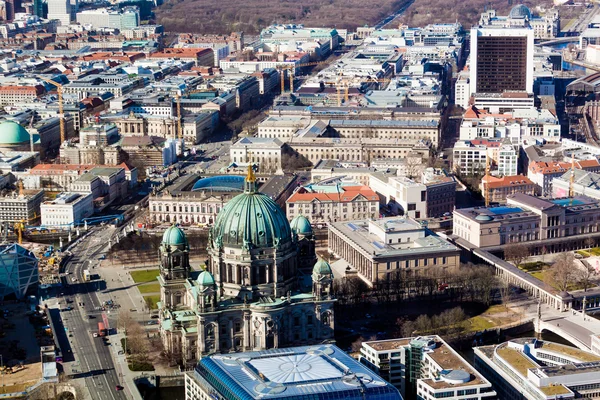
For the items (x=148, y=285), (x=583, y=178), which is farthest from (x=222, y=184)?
(x=583, y=178)

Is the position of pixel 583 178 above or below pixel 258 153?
below

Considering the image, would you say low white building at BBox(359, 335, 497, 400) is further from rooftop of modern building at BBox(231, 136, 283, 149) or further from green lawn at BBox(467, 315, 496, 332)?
rooftop of modern building at BBox(231, 136, 283, 149)

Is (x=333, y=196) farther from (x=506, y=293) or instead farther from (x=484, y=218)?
(x=506, y=293)

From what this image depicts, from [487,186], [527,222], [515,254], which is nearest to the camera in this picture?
[515,254]

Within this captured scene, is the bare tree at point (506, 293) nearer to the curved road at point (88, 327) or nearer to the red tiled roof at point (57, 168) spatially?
the curved road at point (88, 327)

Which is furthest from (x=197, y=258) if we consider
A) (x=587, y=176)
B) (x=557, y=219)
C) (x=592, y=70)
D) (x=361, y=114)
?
(x=592, y=70)

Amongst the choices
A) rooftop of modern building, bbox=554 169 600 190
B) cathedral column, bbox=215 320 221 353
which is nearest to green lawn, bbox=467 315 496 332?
cathedral column, bbox=215 320 221 353

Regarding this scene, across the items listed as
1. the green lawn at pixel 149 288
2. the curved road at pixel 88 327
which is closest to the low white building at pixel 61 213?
the curved road at pixel 88 327

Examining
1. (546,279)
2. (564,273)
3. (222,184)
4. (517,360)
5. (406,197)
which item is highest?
(222,184)
